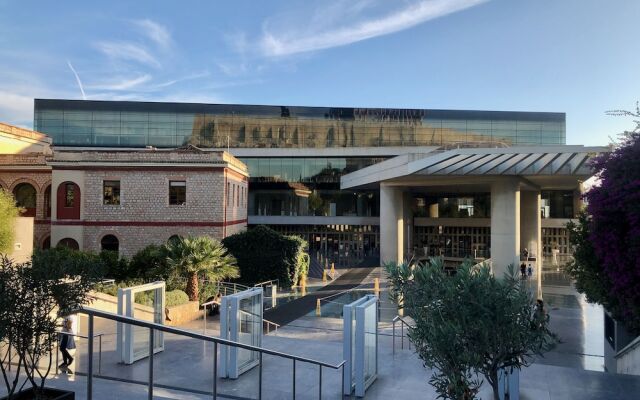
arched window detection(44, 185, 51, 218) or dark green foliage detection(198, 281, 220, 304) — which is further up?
arched window detection(44, 185, 51, 218)

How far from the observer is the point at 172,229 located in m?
28.7

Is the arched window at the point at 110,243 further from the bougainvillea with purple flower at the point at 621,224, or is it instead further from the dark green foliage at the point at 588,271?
the bougainvillea with purple flower at the point at 621,224

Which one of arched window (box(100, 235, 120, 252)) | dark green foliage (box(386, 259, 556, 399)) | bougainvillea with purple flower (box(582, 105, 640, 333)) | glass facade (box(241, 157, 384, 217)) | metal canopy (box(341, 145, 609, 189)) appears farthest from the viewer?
glass facade (box(241, 157, 384, 217))

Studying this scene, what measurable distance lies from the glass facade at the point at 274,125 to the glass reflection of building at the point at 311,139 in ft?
0.39

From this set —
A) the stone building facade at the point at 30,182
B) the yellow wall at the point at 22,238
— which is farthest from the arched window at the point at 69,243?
the yellow wall at the point at 22,238

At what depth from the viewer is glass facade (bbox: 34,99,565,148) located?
57906mm

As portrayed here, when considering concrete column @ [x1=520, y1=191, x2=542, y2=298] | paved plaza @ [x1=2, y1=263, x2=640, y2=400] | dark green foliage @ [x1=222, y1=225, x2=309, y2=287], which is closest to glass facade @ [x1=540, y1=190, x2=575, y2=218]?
concrete column @ [x1=520, y1=191, x2=542, y2=298]

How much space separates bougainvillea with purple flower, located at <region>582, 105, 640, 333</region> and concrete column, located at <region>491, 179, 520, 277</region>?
21.6 metres

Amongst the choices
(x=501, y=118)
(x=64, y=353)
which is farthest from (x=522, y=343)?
(x=501, y=118)

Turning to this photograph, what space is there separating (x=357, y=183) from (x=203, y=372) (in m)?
34.0

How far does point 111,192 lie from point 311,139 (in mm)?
33381

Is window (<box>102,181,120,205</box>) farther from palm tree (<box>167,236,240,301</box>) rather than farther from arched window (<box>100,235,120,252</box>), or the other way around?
palm tree (<box>167,236,240,301</box>)

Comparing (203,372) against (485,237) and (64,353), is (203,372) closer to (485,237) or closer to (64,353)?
(64,353)

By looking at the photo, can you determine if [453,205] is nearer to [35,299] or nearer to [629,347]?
[629,347]
